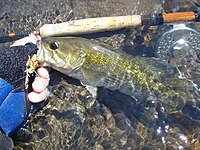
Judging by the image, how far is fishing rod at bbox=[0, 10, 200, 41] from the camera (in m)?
4.57

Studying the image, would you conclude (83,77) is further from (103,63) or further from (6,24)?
(6,24)

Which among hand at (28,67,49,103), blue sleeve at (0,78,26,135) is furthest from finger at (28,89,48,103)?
blue sleeve at (0,78,26,135)

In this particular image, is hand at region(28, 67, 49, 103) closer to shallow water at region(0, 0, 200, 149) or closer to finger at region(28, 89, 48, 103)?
finger at region(28, 89, 48, 103)

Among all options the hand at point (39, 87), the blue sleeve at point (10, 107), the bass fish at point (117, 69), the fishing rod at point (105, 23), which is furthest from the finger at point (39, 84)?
the fishing rod at point (105, 23)

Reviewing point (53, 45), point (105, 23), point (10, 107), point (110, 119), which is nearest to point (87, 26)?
point (105, 23)

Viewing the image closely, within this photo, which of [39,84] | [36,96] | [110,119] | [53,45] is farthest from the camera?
[110,119]

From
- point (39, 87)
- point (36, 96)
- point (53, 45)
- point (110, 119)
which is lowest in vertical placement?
point (110, 119)

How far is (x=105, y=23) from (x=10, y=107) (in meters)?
1.97

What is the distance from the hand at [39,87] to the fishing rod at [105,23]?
1.00 meters

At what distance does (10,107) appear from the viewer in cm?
328

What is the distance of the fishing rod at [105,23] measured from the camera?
4.57 meters

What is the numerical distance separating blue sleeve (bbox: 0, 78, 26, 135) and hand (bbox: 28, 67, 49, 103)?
167mm

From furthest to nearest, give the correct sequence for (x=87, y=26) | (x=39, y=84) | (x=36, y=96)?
(x=87, y=26)
(x=36, y=96)
(x=39, y=84)

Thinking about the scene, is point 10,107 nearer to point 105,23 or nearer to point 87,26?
point 87,26
